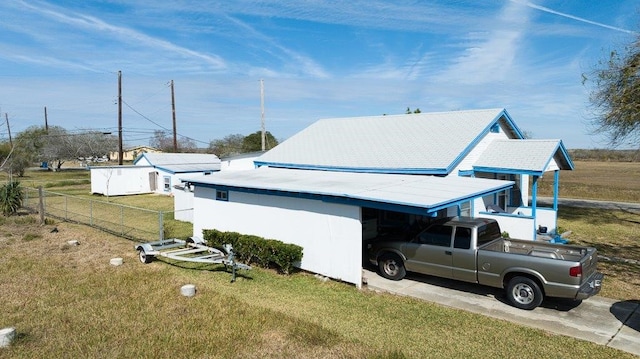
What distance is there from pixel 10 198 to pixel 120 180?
12.6 m

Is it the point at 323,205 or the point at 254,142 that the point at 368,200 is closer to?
the point at 323,205

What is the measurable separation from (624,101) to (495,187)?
301 inches

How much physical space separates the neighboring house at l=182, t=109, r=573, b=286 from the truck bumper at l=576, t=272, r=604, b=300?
3.08m

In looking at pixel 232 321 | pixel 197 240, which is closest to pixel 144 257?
pixel 197 240

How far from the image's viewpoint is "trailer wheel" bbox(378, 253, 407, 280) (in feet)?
36.2

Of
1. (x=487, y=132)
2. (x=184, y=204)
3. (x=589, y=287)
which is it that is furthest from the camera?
(x=184, y=204)

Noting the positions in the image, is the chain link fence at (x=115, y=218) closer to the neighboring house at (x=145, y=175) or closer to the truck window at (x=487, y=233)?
the neighboring house at (x=145, y=175)

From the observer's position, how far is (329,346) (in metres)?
7.35

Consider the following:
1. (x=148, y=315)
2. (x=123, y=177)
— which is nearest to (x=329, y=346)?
(x=148, y=315)

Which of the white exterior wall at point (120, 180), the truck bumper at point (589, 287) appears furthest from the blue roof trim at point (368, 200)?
the white exterior wall at point (120, 180)

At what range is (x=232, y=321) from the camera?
8.38 m

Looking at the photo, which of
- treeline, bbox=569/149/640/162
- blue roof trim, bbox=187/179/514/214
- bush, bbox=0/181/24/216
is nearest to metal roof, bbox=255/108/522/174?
blue roof trim, bbox=187/179/514/214

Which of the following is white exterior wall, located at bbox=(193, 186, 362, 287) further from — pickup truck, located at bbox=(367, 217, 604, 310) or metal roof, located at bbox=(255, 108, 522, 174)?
metal roof, located at bbox=(255, 108, 522, 174)

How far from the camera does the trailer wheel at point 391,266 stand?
11.0m
